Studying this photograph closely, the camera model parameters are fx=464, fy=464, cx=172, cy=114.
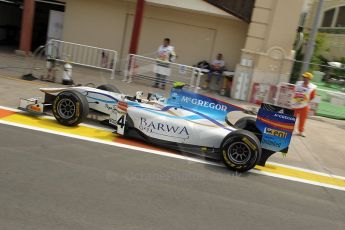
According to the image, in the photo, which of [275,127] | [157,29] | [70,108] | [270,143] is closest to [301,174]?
[270,143]

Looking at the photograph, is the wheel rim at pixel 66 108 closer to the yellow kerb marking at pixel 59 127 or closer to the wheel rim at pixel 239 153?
the yellow kerb marking at pixel 59 127

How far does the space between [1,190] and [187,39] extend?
1252 centimetres

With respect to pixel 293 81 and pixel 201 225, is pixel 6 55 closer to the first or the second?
pixel 293 81

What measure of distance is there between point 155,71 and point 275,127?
730cm

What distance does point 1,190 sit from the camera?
16.3 feet

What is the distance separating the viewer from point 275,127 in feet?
23.5

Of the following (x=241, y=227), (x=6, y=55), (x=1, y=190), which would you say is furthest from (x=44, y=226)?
(x=6, y=55)

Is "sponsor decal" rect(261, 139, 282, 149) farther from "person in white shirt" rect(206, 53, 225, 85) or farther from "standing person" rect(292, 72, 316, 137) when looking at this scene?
"person in white shirt" rect(206, 53, 225, 85)

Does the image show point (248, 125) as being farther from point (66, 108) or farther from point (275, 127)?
point (66, 108)

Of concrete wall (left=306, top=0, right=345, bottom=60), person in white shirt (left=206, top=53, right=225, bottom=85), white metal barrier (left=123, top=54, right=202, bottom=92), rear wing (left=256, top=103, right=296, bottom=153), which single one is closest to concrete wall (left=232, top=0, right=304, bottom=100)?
person in white shirt (left=206, top=53, right=225, bottom=85)

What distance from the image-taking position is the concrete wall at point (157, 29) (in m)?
16.5

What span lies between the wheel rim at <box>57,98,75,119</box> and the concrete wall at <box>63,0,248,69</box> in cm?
931

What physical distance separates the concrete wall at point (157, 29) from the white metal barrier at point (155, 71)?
292 centimetres

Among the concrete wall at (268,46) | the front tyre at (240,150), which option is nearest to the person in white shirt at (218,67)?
the concrete wall at (268,46)
